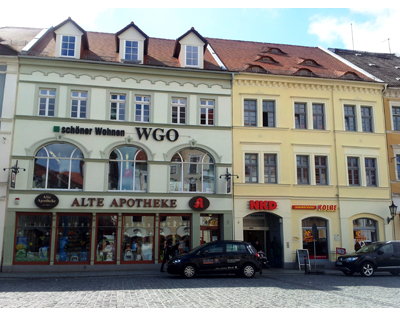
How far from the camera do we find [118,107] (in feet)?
75.8

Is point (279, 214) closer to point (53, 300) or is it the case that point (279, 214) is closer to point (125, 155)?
point (125, 155)

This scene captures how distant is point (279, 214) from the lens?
23656 mm

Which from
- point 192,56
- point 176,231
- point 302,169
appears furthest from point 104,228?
point 302,169

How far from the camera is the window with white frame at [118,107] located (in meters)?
23.0

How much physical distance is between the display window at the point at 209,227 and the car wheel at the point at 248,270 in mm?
5489

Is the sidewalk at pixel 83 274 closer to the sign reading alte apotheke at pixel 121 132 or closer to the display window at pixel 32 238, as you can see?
the display window at pixel 32 238

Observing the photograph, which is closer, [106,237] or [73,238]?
[73,238]

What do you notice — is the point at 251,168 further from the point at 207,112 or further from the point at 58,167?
the point at 58,167

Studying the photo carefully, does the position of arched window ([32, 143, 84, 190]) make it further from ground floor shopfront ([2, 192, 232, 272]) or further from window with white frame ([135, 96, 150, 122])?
window with white frame ([135, 96, 150, 122])

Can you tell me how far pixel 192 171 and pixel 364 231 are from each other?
37.1 ft

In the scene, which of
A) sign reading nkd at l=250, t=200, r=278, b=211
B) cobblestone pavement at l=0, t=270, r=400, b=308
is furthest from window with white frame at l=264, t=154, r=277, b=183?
cobblestone pavement at l=0, t=270, r=400, b=308

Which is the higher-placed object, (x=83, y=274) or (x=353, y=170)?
(x=353, y=170)

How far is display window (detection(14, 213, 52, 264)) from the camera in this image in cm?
2061

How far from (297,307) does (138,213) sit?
532 inches
